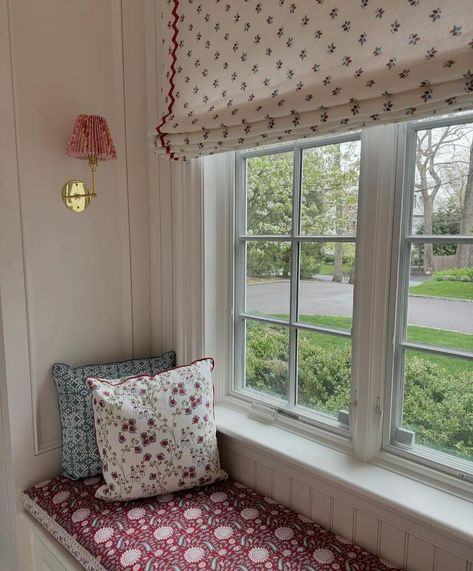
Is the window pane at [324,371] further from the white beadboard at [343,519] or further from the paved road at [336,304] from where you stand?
the white beadboard at [343,519]

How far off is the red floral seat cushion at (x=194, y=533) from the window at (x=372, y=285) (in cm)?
30

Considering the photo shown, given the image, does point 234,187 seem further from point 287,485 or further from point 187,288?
point 287,485

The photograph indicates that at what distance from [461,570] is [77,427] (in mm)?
1248

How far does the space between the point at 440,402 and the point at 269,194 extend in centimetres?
88

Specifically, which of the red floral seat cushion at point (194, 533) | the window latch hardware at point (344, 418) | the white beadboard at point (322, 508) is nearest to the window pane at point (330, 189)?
the window latch hardware at point (344, 418)

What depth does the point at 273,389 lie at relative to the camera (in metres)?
1.64

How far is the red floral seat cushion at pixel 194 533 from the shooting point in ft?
3.77

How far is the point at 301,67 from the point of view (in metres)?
1.18

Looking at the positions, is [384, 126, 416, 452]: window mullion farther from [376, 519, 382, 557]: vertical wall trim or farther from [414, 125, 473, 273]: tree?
[376, 519, 382, 557]: vertical wall trim

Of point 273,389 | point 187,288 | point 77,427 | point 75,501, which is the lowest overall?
point 75,501

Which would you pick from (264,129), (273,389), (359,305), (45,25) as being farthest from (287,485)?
(45,25)

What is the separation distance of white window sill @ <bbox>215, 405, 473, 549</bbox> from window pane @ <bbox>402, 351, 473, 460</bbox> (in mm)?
132

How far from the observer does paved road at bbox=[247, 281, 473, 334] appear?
3.76ft

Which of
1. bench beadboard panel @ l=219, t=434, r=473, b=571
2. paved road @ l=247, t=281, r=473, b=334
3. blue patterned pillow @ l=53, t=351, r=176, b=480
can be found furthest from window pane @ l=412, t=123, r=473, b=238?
blue patterned pillow @ l=53, t=351, r=176, b=480
